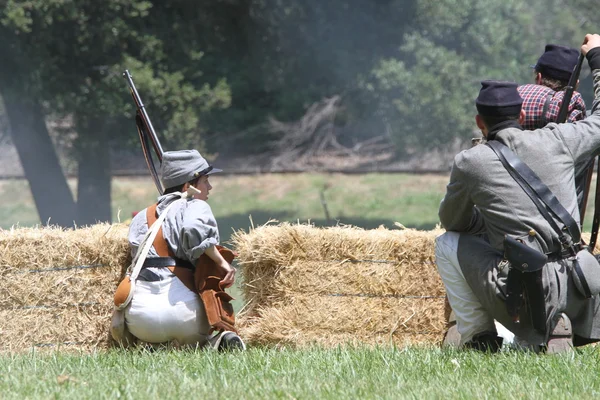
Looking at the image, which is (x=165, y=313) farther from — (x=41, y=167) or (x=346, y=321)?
(x=41, y=167)

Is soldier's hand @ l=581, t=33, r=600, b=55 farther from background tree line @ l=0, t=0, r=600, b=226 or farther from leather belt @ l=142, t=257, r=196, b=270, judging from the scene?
background tree line @ l=0, t=0, r=600, b=226

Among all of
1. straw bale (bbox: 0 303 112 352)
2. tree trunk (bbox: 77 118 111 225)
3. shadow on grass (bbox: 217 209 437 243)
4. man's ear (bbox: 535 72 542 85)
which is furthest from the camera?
shadow on grass (bbox: 217 209 437 243)

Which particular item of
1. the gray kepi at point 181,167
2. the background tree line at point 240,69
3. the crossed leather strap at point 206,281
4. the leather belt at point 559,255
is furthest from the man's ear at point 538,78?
the background tree line at point 240,69

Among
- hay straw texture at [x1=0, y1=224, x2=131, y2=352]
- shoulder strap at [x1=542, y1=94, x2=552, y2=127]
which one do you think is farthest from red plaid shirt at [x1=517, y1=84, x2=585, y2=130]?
hay straw texture at [x1=0, y1=224, x2=131, y2=352]

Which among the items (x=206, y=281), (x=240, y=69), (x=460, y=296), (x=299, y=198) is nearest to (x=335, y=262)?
(x=206, y=281)

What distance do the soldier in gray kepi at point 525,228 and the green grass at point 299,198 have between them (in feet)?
52.4

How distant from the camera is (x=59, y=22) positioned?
17828mm

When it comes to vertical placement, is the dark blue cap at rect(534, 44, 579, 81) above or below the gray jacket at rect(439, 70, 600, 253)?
above

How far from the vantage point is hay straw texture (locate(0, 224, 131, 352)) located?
245 inches

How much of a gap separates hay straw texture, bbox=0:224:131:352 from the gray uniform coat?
8.23ft

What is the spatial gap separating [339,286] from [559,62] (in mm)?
2197

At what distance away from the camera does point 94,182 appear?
66.6 feet

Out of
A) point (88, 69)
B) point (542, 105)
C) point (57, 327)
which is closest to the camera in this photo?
point (542, 105)

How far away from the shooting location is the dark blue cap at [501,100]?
5.29 meters
